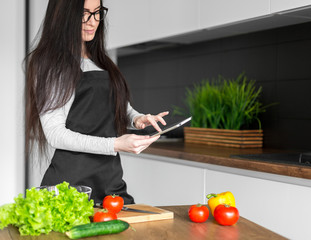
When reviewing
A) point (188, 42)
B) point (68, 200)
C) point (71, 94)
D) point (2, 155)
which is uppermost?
point (188, 42)

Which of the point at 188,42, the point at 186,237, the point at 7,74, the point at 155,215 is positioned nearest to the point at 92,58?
the point at 155,215

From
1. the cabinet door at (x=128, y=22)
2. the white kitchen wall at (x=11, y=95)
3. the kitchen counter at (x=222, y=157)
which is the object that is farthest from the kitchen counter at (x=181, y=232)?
the white kitchen wall at (x=11, y=95)

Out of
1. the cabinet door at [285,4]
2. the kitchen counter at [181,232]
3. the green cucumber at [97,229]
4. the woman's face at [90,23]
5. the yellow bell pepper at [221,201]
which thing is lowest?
the kitchen counter at [181,232]

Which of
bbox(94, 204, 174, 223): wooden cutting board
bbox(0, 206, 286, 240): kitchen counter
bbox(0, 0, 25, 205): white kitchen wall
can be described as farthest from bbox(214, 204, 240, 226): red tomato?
bbox(0, 0, 25, 205): white kitchen wall

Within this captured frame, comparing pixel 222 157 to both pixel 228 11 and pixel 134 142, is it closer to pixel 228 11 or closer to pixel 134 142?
pixel 228 11

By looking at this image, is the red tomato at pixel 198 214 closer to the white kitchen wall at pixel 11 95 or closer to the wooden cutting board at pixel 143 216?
the wooden cutting board at pixel 143 216

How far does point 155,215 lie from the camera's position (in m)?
1.49

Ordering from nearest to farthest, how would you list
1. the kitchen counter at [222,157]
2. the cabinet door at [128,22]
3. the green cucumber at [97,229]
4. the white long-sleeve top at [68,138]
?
the green cucumber at [97,229] < the white long-sleeve top at [68,138] < the kitchen counter at [222,157] < the cabinet door at [128,22]

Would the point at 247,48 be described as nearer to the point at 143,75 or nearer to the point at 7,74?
the point at 143,75

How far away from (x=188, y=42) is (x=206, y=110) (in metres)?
0.74

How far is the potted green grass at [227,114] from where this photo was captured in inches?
122

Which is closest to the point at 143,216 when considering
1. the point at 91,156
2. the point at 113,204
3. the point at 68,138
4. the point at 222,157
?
the point at 113,204

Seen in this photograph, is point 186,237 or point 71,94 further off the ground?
point 71,94

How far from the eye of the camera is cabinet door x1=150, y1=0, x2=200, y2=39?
3.06 meters
